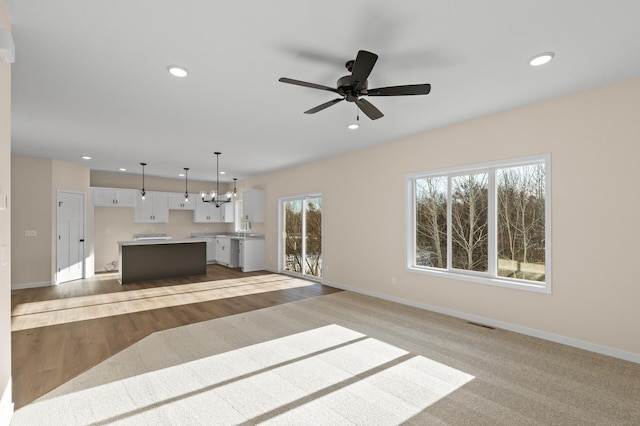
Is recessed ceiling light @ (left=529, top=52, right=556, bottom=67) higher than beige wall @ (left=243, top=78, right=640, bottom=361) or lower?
higher

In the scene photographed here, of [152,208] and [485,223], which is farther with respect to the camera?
[152,208]

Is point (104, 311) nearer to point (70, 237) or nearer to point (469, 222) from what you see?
point (70, 237)

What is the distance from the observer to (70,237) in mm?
6801

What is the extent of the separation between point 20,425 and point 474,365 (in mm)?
3509

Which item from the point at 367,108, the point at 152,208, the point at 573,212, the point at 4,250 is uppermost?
the point at 367,108

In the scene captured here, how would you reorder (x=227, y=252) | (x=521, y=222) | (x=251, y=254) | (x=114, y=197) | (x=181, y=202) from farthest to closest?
(x=181, y=202) < (x=227, y=252) < (x=251, y=254) < (x=114, y=197) < (x=521, y=222)

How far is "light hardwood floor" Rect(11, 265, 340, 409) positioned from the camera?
2852 millimetres

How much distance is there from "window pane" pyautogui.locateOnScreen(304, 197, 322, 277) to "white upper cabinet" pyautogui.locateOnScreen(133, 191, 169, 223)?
448cm

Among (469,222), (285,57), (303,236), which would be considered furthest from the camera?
(303,236)

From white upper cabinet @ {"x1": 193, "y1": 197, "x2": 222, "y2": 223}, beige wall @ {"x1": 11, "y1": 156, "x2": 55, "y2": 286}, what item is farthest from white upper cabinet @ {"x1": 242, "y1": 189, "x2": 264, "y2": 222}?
beige wall @ {"x1": 11, "y1": 156, "x2": 55, "y2": 286}

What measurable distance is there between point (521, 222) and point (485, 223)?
1.40 feet

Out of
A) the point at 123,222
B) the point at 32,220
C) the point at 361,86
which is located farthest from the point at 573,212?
the point at 123,222

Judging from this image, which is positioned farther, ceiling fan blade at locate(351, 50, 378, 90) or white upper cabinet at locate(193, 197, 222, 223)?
white upper cabinet at locate(193, 197, 222, 223)

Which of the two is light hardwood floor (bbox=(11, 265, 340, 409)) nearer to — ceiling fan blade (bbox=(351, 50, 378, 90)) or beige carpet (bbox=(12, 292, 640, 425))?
beige carpet (bbox=(12, 292, 640, 425))
